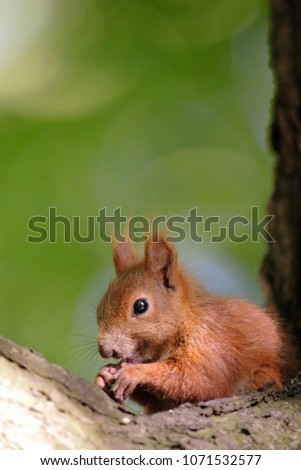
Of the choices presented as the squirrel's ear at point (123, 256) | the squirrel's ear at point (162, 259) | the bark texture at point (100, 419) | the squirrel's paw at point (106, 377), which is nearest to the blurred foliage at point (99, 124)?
the squirrel's ear at point (123, 256)

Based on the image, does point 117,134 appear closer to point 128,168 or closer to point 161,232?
point 128,168

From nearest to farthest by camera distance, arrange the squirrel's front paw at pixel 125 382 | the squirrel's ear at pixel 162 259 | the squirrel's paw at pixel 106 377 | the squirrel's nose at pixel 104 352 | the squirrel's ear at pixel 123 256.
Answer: the squirrel's front paw at pixel 125 382, the squirrel's paw at pixel 106 377, the squirrel's nose at pixel 104 352, the squirrel's ear at pixel 162 259, the squirrel's ear at pixel 123 256

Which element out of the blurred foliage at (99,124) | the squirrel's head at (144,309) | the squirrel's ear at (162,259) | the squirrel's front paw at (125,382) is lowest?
the squirrel's front paw at (125,382)

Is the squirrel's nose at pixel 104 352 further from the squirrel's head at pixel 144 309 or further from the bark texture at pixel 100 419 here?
the bark texture at pixel 100 419

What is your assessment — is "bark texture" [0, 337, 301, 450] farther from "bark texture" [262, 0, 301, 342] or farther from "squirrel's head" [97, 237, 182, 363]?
"bark texture" [262, 0, 301, 342]

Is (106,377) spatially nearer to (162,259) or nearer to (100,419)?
(162,259)

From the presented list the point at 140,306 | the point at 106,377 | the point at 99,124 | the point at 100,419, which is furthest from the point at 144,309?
the point at 99,124
